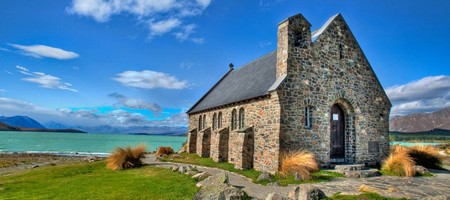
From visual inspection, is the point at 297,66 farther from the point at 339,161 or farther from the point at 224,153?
the point at 224,153

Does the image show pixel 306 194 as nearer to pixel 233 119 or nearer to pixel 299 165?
pixel 299 165

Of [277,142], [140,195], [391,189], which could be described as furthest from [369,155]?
[140,195]

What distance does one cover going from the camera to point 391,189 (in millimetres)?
9617

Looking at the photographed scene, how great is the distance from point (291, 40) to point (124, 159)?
39.4 ft

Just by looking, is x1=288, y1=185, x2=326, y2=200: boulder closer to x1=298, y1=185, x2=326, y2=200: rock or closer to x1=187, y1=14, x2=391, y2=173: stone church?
x1=298, y1=185, x2=326, y2=200: rock

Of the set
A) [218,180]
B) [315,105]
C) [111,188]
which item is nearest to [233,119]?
[315,105]

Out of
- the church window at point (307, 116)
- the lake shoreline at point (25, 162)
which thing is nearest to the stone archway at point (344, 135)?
the church window at point (307, 116)

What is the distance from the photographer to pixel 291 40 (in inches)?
597

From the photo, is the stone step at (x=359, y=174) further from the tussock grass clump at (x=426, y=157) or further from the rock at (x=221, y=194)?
the rock at (x=221, y=194)

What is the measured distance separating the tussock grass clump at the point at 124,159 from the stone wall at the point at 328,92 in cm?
943

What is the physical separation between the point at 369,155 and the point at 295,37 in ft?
27.3

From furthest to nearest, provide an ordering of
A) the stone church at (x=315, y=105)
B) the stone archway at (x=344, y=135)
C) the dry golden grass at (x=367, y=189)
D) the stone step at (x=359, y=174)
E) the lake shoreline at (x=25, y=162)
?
the lake shoreline at (x=25, y=162)
the stone archway at (x=344, y=135)
the stone church at (x=315, y=105)
the stone step at (x=359, y=174)
the dry golden grass at (x=367, y=189)

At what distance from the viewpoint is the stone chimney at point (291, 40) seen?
15.0 metres

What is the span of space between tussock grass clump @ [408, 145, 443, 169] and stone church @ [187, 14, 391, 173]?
150 cm
